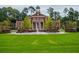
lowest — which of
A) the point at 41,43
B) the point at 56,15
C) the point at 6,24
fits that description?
the point at 41,43

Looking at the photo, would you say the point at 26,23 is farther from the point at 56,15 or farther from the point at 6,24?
the point at 56,15

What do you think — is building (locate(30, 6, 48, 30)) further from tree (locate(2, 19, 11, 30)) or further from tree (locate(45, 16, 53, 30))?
tree (locate(2, 19, 11, 30))

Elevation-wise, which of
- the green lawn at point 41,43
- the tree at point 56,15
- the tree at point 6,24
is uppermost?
the tree at point 56,15

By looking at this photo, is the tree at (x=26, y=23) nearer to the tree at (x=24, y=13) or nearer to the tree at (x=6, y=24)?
the tree at (x=24, y=13)

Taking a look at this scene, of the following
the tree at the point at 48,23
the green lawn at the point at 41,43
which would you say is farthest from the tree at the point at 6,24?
the tree at the point at 48,23

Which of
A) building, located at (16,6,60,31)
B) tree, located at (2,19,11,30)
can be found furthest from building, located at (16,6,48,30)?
tree, located at (2,19,11,30)

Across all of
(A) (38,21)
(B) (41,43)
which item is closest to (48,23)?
(A) (38,21)

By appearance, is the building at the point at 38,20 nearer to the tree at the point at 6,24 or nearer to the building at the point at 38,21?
the building at the point at 38,21

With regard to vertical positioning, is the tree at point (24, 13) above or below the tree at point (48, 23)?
above
